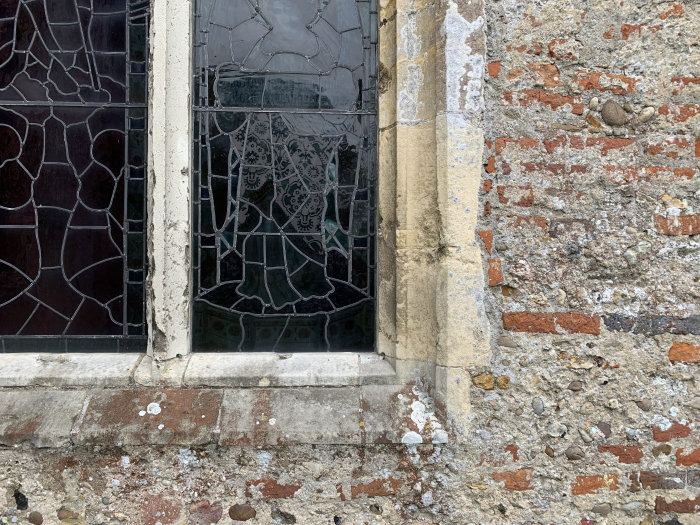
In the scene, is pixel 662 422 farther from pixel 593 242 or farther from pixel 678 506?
pixel 593 242

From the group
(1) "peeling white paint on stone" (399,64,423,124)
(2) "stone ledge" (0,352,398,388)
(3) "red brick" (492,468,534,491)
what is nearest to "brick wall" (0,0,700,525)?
(3) "red brick" (492,468,534,491)

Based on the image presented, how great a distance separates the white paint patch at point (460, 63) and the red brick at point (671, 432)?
158 centimetres

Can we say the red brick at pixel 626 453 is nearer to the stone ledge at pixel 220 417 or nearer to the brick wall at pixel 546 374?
the brick wall at pixel 546 374

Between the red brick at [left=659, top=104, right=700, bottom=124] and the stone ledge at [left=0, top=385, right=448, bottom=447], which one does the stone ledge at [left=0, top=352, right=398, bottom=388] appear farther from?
the red brick at [left=659, top=104, right=700, bottom=124]

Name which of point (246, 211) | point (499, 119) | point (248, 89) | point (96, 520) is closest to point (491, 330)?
point (499, 119)

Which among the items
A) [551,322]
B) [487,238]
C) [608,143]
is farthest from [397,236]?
[608,143]

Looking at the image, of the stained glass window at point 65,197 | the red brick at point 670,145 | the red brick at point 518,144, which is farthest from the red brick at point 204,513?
the red brick at point 670,145

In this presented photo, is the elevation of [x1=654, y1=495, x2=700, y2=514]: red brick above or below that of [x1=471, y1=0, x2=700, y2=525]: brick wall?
below

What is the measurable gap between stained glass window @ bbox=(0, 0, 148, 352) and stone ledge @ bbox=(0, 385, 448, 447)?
316 mm

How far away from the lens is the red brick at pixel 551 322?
6.61 feet

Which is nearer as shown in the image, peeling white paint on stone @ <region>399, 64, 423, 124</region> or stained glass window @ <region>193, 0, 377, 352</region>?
peeling white paint on stone @ <region>399, 64, 423, 124</region>

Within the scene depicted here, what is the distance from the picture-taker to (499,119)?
204 cm

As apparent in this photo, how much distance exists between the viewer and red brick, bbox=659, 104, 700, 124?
2.03 metres

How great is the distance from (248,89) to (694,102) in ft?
6.68
